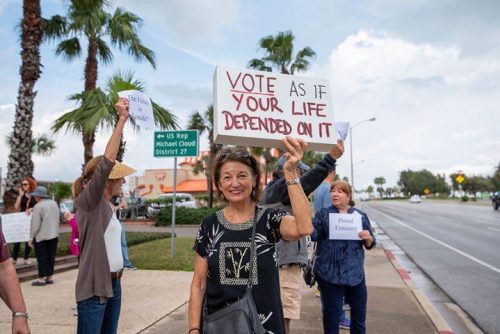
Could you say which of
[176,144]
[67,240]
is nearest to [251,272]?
[176,144]

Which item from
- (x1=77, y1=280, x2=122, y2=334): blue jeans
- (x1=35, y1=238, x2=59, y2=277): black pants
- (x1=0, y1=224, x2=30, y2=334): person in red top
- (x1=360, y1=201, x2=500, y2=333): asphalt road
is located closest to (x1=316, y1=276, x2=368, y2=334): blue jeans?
(x1=77, y1=280, x2=122, y2=334): blue jeans

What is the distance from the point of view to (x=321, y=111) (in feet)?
9.67

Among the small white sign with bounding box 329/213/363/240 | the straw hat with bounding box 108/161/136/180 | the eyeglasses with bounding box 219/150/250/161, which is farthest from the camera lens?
the small white sign with bounding box 329/213/363/240

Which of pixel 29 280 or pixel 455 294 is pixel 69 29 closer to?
pixel 29 280

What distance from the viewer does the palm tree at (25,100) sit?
10.1 m

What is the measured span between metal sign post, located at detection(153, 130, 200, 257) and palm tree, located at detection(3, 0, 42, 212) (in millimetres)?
3414

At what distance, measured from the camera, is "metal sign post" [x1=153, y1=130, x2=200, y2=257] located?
31.1 feet

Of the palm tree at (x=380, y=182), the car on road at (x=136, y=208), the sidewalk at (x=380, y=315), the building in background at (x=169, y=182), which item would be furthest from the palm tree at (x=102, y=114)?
the palm tree at (x=380, y=182)

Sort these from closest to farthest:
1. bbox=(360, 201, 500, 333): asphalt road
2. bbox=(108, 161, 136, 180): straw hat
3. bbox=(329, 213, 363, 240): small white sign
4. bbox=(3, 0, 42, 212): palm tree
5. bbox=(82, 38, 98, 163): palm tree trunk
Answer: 1. bbox=(108, 161, 136, 180): straw hat
2. bbox=(329, 213, 363, 240): small white sign
3. bbox=(360, 201, 500, 333): asphalt road
4. bbox=(3, 0, 42, 212): palm tree
5. bbox=(82, 38, 98, 163): palm tree trunk

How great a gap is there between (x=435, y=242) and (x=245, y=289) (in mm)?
13640

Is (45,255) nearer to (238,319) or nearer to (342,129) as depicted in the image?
(342,129)

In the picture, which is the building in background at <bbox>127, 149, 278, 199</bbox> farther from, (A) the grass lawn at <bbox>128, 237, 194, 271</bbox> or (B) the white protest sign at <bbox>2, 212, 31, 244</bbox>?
(B) the white protest sign at <bbox>2, 212, 31, 244</bbox>

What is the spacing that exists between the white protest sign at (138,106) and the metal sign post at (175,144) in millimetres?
6058

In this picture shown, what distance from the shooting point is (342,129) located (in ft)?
10.3
